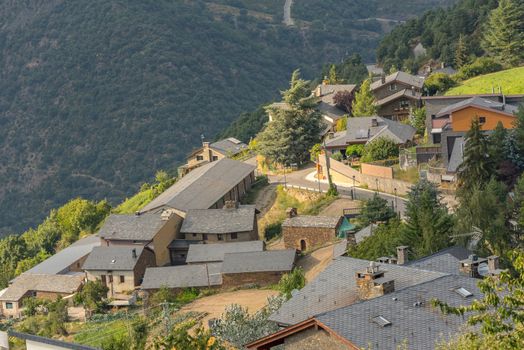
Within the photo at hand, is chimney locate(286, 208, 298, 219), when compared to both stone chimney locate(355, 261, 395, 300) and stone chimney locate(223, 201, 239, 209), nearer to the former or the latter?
stone chimney locate(223, 201, 239, 209)

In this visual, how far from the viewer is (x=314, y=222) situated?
58250 millimetres

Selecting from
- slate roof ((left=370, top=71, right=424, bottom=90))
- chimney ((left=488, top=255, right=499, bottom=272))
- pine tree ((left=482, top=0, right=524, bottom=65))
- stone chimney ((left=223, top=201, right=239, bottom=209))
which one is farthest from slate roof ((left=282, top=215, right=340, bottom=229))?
pine tree ((left=482, top=0, right=524, bottom=65))

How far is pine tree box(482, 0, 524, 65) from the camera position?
90.3m

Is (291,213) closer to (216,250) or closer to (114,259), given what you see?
(216,250)

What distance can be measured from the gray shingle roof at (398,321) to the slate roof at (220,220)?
33433mm

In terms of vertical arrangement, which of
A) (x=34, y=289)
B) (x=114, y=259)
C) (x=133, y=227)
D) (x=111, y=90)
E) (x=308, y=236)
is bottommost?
(x=34, y=289)

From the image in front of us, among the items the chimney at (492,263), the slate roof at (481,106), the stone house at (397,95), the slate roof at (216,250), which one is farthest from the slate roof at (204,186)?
the chimney at (492,263)

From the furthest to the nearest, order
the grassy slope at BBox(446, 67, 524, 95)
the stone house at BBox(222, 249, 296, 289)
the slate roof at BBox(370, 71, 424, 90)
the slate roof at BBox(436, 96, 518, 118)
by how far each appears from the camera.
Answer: the slate roof at BBox(370, 71, 424, 90) → the grassy slope at BBox(446, 67, 524, 95) → the slate roof at BBox(436, 96, 518, 118) → the stone house at BBox(222, 249, 296, 289)

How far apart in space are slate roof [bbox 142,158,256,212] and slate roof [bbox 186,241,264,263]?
16.1ft

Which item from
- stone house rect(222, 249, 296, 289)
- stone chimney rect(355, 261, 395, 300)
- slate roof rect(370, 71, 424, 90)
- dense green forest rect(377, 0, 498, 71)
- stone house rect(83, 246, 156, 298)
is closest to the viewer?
stone chimney rect(355, 261, 395, 300)

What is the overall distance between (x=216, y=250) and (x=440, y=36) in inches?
2330

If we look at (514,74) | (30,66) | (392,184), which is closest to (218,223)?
(392,184)

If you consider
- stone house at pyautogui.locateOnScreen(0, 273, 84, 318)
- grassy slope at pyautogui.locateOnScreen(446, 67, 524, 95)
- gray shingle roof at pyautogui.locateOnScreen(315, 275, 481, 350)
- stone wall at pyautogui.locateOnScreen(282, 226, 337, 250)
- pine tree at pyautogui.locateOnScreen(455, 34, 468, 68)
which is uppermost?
pine tree at pyautogui.locateOnScreen(455, 34, 468, 68)

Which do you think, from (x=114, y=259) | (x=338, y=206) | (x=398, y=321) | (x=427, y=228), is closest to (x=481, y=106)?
(x=338, y=206)
